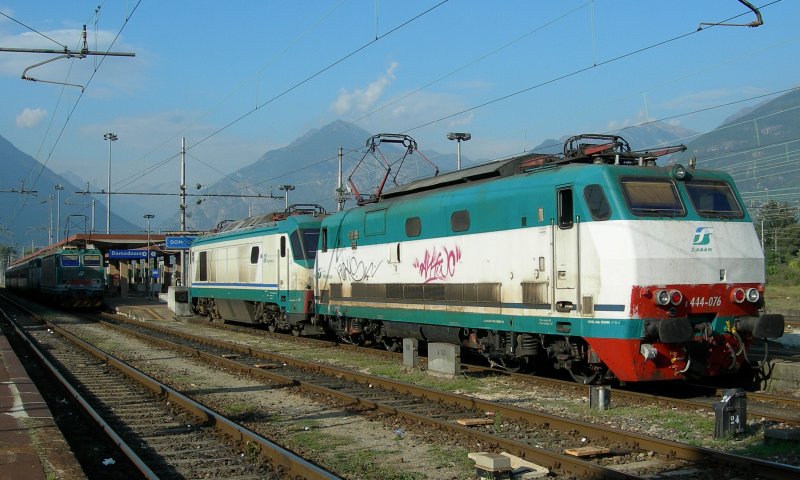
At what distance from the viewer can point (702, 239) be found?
467 inches

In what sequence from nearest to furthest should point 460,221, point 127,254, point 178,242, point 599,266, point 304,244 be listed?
point 599,266
point 460,221
point 304,244
point 178,242
point 127,254

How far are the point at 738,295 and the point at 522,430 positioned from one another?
14.1 feet

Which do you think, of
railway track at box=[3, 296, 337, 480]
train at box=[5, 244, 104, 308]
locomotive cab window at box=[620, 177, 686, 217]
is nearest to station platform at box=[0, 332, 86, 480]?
railway track at box=[3, 296, 337, 480]

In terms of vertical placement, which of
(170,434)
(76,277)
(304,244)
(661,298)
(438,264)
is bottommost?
(170,434)

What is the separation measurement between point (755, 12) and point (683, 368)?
23.0ft

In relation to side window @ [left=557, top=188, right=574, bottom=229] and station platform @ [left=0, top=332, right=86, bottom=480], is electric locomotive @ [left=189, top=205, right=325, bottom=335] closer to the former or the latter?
station platform @ [left=0, top=332, right=86, bottom=480]

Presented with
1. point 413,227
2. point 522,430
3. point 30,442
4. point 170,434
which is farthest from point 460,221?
point 30,442

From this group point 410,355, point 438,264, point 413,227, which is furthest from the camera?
point 413,227

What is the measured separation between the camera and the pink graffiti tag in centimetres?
1534

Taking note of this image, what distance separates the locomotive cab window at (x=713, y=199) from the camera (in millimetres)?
12195

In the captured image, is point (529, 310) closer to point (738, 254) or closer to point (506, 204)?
point (506, 204)

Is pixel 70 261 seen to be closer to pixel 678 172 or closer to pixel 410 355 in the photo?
pixel 410 355

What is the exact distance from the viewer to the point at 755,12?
46.9 ft

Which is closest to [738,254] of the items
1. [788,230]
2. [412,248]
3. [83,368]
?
[412,248]
